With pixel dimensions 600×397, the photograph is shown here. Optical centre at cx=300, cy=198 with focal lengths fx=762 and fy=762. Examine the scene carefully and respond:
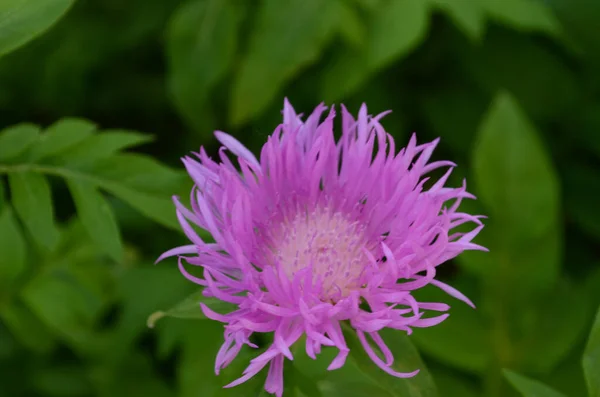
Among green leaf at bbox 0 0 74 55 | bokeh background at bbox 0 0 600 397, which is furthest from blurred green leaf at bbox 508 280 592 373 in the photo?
green leaf at bbox 0 0 74 55

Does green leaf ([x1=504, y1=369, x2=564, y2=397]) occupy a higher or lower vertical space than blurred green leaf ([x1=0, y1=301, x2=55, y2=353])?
higher

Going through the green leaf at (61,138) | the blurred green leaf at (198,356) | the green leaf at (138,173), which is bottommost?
the blurred green leaf at (198,356)

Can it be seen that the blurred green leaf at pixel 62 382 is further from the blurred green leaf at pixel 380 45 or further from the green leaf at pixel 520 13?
the green leaf at pixel 520 13

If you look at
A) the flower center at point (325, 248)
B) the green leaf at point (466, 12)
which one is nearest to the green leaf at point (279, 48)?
the green leaf at point (466, 12)

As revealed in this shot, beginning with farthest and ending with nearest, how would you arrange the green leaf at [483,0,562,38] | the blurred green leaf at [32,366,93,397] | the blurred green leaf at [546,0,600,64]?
the blurred green leaf at [546,0,600,64]
the blurred green leaf at [32,366,93,397]
the green leaf at [483,0,562,38]

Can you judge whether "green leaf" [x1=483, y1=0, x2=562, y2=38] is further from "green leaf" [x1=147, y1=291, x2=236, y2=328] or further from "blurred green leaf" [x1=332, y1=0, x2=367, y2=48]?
"green leaf" [x1=147, y1=291, x2=236, y2=328]

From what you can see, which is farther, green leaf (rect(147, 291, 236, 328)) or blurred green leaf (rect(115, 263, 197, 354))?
blurred green leaf (rect(115, 263, 197, 354))

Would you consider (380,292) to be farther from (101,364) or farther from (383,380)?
(101,364)
